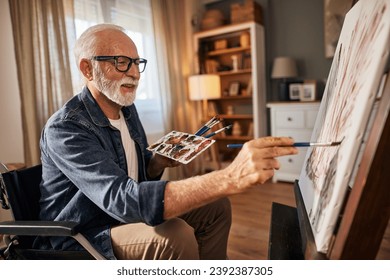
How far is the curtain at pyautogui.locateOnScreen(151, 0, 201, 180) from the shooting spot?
9.64 ft

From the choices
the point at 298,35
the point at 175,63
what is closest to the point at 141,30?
the point at 175,63

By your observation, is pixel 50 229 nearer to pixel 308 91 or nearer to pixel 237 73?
pixel 308 91

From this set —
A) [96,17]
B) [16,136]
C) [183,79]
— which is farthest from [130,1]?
[16,136]

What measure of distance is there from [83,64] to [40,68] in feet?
3.96

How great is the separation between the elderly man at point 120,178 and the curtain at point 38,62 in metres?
1.15

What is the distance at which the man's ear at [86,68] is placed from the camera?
3.21 feet

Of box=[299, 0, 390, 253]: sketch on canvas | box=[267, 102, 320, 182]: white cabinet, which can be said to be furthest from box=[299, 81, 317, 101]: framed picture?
box=[299, 0, 390, 253]: sketch on canvas

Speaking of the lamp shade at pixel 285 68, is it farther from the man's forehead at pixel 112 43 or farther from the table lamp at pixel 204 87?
the man's forehead at pixel 112 43

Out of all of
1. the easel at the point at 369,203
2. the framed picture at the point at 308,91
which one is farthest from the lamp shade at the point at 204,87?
the easel at the point at 369,203

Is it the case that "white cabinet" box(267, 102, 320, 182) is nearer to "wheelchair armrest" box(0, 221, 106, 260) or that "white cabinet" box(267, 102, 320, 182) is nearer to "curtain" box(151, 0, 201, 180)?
"curtain" box(151, 0, 201, 180)

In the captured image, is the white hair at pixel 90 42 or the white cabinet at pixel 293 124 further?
the white cabinet at pixel 293 124

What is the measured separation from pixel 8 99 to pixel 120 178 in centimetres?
162

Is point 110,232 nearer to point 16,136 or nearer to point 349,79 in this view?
point 349,79
